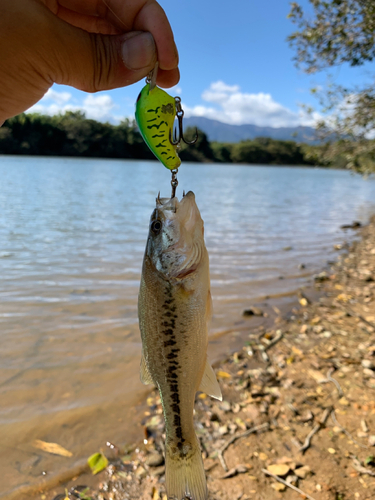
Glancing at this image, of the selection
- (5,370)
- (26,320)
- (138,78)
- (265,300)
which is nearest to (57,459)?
(5,370)

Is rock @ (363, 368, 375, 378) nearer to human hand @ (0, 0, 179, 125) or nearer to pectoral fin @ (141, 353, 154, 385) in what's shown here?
pectoral fin @ (141, 353, 154, 385)

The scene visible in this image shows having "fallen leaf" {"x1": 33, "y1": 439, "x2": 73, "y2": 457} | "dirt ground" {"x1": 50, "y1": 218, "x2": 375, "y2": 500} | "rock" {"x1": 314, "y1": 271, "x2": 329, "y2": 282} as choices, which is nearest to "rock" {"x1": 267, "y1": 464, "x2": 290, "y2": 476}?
"dirt ground" {"x1": 50, "y1": 218, "x2": 375, "y2": 500}

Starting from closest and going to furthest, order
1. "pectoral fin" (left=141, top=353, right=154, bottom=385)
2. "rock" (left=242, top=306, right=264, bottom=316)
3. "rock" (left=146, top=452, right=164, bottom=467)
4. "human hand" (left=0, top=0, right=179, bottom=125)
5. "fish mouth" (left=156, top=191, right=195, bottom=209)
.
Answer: "human hand" (left=0, top=0, right=179, bottom=125), "fish mouth" (left=156, top=191, right=195, bottom=209), "pectoral fin" (left=141, top=353, right=154, bottom=385), "rock" (left=146, top=452, right=164, bottom=467), "rock" (left=242, top=306, right=264, bottom=316)

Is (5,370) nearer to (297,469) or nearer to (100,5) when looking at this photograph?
(297,469)

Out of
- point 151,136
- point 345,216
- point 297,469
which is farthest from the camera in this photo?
point 345,216

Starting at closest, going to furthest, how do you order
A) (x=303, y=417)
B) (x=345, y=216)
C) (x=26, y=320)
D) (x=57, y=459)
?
(x=57, y=459) → (x=303, y=417) → (x=26, y=320) → (x=345, y=216)

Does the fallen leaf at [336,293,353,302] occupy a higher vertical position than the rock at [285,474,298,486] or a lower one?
higher

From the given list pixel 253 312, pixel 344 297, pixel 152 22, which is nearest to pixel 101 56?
pixel 152 22

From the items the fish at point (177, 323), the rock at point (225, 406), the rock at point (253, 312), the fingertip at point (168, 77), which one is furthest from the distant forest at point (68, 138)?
the fish at point (177, 323)
